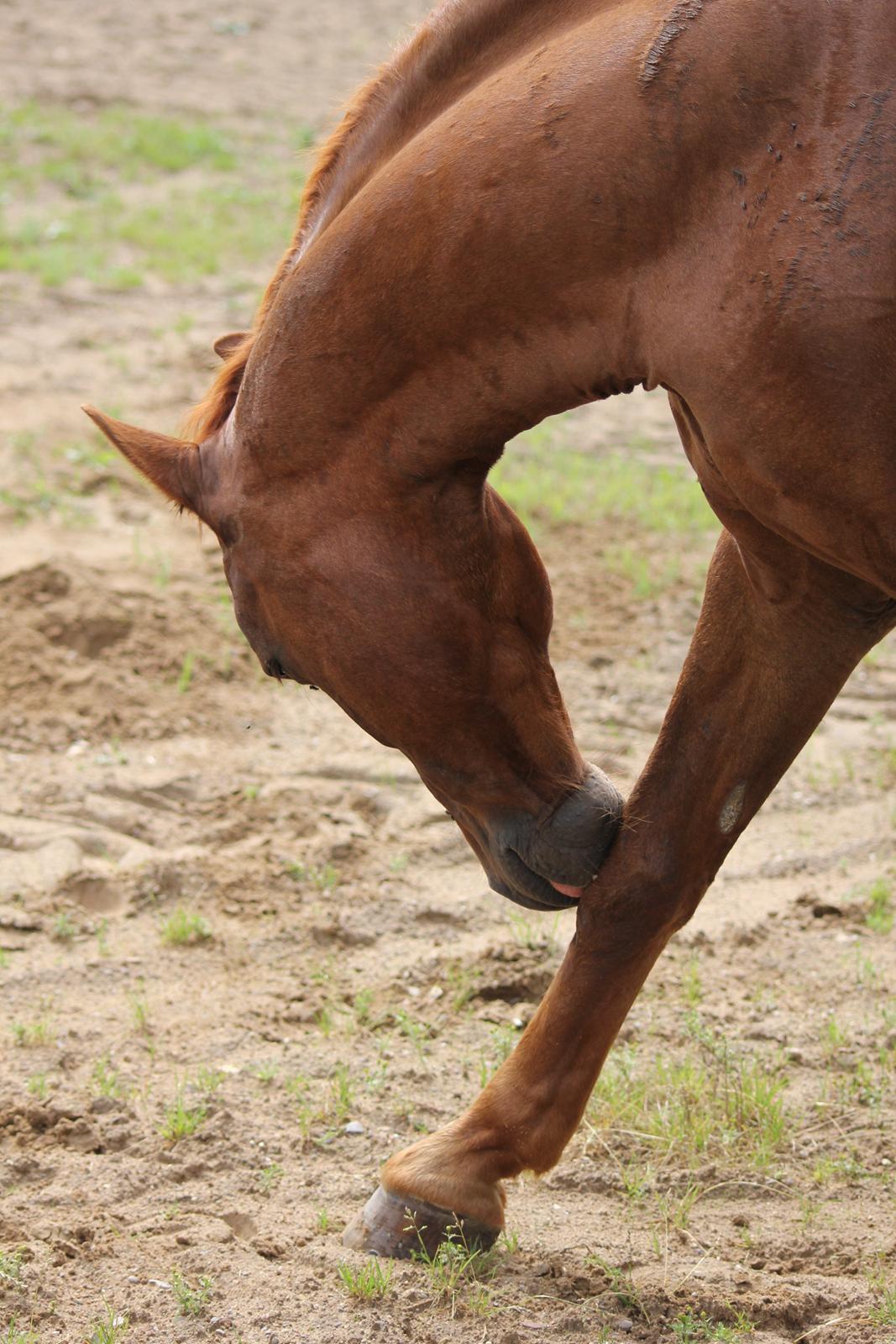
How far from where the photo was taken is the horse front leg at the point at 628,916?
2748 mm

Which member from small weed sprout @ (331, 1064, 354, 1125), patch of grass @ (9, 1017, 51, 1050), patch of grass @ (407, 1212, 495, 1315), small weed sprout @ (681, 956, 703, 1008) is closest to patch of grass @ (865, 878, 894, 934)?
small weed sprout @ (681, 956, 703, 1008)

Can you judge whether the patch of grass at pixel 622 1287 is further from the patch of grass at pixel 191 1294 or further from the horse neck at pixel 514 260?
the horse neck at pixel 514 260

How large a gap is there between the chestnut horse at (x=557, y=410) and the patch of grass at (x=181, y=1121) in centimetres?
46

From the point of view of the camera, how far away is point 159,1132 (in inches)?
123

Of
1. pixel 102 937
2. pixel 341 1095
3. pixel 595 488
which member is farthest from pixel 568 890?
pixel 595 488

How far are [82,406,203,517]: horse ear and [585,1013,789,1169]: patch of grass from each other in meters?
1.49

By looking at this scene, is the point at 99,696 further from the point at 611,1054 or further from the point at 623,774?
the point at 611,1054

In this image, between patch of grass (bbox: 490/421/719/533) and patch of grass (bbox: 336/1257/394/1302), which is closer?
patch of grass (bbox: 336/1257/394/1302)

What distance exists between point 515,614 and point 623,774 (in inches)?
83.7

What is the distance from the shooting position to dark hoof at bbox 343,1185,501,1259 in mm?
2828

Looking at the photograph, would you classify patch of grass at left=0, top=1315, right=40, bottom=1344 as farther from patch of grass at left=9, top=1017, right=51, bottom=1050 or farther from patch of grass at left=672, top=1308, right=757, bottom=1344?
patch of grass at left=672, top=1308, right=757, bottom=1344

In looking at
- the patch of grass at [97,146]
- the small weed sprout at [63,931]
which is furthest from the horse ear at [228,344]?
the patch of grass at [97,146]

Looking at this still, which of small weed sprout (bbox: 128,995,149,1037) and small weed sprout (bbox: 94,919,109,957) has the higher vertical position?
small weed sprout (bbox: 94,919,109,957)

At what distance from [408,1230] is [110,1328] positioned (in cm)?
57
